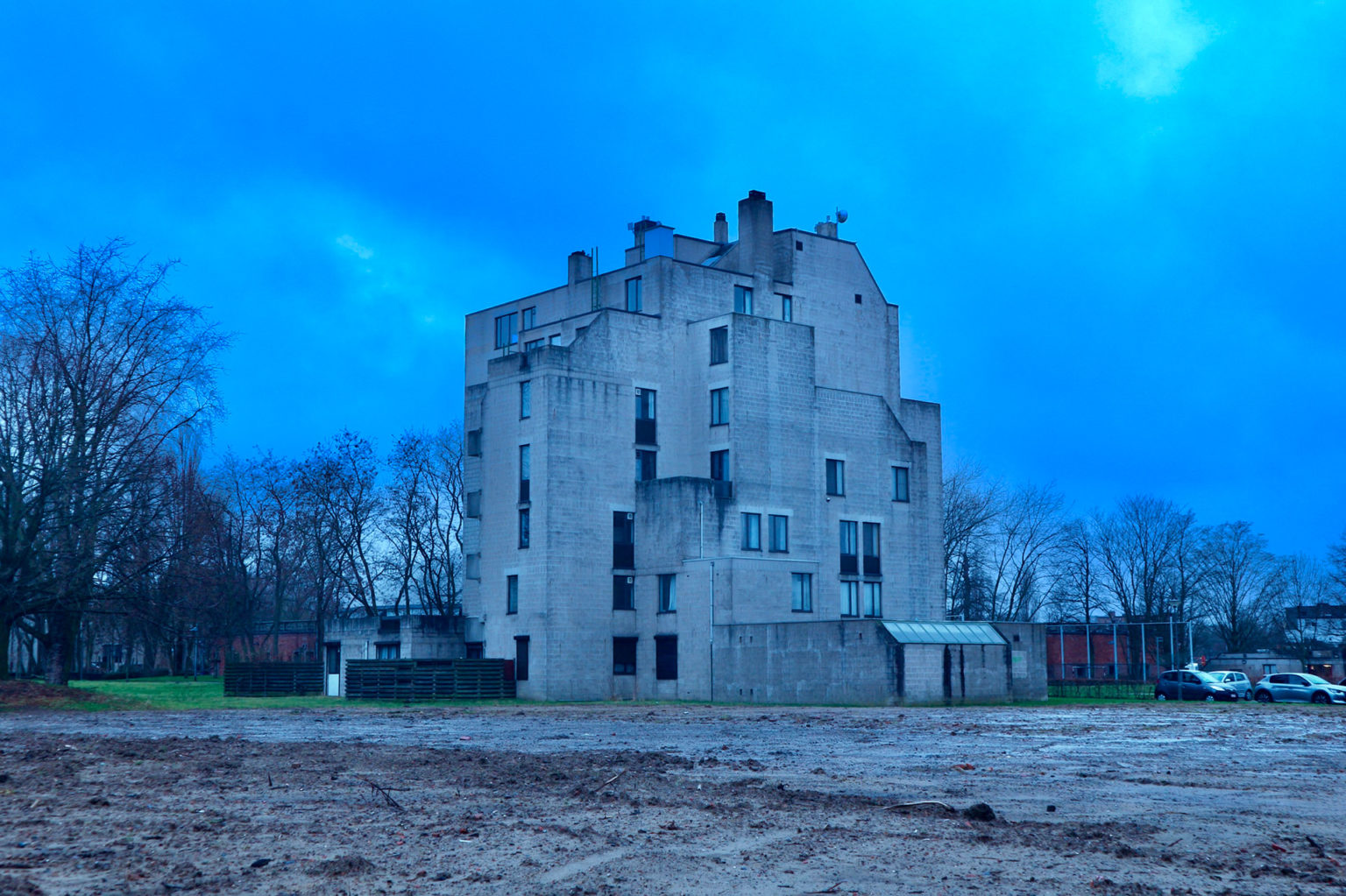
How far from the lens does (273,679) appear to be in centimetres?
6525

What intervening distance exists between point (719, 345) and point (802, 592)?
12.3 m

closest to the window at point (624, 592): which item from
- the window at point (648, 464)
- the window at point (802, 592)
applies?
the window at point (648, 464)

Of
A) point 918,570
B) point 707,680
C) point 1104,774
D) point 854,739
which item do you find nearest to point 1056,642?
point 918,570

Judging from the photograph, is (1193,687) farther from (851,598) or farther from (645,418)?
(645,418)

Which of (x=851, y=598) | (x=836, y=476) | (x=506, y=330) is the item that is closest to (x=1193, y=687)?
(x=851, y=598)

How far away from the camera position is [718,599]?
56.1 metres

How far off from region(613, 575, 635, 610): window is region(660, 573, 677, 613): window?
194 centimetres

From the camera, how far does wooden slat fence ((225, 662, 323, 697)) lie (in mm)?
64125

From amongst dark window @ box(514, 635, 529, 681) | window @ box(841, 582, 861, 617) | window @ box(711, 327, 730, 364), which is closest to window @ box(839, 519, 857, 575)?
window @ box(841, 582, 861, 617)

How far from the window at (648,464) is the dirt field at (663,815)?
36.4m

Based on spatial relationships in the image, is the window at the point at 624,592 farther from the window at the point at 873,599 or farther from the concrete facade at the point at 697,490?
the window at the point at 873,599

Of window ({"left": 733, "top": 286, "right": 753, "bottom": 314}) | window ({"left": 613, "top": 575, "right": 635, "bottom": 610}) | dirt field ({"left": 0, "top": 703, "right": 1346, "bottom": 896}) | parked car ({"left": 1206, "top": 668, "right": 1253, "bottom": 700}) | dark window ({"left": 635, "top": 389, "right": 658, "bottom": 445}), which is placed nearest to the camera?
dirt field ({"left": 0, "top": 703, "right": 1346, "bottom": 896})

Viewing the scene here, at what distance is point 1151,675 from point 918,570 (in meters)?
37.9

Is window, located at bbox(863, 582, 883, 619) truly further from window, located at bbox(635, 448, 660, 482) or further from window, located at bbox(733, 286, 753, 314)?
window, located at bbox(733, 286, 753, 314)
